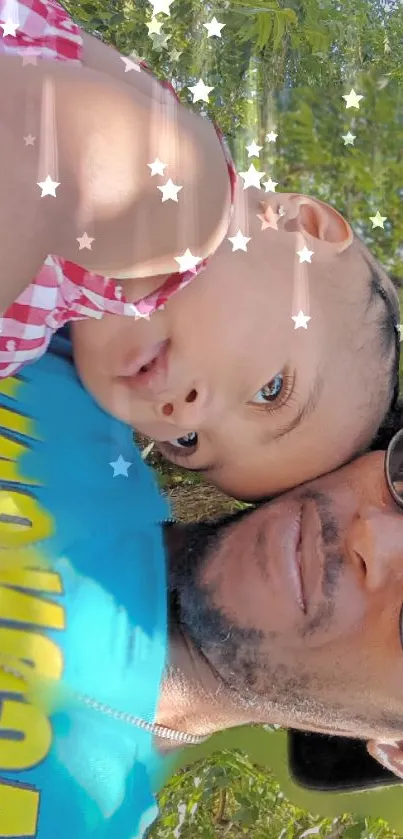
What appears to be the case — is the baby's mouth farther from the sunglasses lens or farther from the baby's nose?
the sunglasses lens

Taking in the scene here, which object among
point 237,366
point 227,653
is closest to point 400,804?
point 227,653

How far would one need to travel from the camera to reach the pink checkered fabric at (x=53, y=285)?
1.68 ft

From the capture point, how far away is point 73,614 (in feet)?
2.26

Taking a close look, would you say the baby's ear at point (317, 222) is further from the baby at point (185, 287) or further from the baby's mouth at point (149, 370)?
the baby's mouth at point (149, 370)

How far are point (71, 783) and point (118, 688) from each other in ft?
0.30

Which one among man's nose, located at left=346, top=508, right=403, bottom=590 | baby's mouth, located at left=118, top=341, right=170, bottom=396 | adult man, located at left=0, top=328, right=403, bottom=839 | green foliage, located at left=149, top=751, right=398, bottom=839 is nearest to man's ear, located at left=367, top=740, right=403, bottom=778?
adult man, located at left=0, top=328, right=403, bottom=839

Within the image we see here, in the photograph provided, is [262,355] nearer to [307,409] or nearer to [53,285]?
[307,409]

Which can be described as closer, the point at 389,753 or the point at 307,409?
the point at 307,409

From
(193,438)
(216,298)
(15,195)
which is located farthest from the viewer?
(193,438)

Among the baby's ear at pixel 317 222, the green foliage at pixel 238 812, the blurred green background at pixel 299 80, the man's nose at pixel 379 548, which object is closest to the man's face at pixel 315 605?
the man's nose at pixel 379 548

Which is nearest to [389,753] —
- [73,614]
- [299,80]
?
[73,614]

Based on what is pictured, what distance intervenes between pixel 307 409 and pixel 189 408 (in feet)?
0.33

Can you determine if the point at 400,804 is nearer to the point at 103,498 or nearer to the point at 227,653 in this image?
the point at 227,653

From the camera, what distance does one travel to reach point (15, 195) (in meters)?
0.48
